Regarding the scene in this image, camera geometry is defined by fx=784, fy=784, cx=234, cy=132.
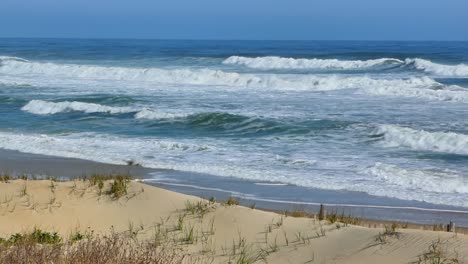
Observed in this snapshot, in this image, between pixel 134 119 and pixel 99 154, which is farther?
pixel 134 119

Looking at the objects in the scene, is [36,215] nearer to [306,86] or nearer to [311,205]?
[311,205]

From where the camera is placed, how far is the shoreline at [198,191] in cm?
997

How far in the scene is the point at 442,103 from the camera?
980 inches

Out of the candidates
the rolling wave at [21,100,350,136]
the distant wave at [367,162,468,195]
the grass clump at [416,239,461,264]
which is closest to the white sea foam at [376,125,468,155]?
the rolling wave at [21,100,350,136]

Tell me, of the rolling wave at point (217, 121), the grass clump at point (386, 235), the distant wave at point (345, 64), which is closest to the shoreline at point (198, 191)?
the grass clump at point (386, 235)

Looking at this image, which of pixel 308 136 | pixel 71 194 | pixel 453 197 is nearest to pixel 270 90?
pixel 308 136

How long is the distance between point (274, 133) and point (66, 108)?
340 inches

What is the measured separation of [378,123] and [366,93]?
10550mm

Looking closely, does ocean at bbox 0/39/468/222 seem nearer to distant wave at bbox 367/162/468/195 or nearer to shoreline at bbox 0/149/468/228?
distant wave at bbox 367/162/468/195

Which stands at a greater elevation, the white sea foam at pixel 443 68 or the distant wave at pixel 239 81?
the white sea foam at pixel 443 68

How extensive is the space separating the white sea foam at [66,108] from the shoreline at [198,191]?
305 inches

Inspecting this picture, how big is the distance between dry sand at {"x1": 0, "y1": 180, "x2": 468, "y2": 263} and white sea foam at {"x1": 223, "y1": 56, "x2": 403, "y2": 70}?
37.3m

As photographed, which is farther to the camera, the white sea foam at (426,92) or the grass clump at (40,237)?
the white sea foam at (426,92)

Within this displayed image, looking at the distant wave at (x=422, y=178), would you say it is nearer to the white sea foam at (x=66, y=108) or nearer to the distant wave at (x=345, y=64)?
the white sea foam at (x=66, y=108)
